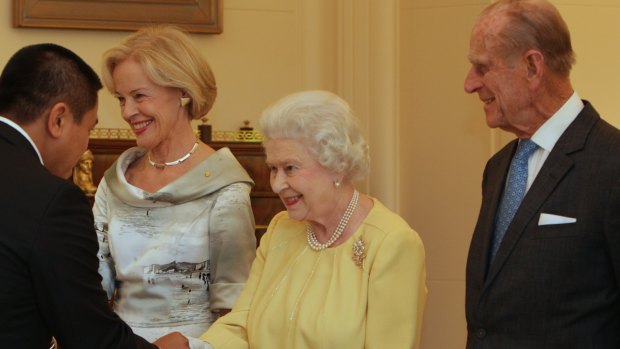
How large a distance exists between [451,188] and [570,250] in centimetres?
277

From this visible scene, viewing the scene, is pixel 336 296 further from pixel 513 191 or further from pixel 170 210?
pixel 170 210

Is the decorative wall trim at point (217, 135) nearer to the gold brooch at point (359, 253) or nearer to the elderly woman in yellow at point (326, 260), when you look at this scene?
the elderly woman in yellow at point (326, 260)

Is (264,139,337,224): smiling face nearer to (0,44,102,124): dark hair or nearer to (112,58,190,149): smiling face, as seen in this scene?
(112,58,190,149): smiling face

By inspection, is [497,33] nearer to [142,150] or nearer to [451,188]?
[142,150]

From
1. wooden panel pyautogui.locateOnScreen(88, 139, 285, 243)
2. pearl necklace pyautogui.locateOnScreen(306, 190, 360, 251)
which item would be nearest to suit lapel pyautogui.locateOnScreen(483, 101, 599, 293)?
pearl necklace pyautogui.locateOnScreen(306, 190, 360, 251)

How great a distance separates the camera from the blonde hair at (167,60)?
13.0 ft

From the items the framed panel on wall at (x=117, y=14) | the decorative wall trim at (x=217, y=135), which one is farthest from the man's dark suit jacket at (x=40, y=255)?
the framed panel on wall at (x=117, y=14)

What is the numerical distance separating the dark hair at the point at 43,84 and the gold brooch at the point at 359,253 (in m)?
1.01

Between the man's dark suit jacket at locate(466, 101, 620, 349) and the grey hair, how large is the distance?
0.64 metres

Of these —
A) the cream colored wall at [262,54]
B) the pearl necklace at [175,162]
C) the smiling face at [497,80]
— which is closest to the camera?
the smiling face at [497,80]

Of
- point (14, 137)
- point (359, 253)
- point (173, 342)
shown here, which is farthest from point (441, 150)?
point (14, 137)

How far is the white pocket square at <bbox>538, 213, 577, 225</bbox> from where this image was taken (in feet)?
10.1

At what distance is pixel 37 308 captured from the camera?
9.49 ft

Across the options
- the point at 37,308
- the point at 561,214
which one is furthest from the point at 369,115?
the point at 37,308
